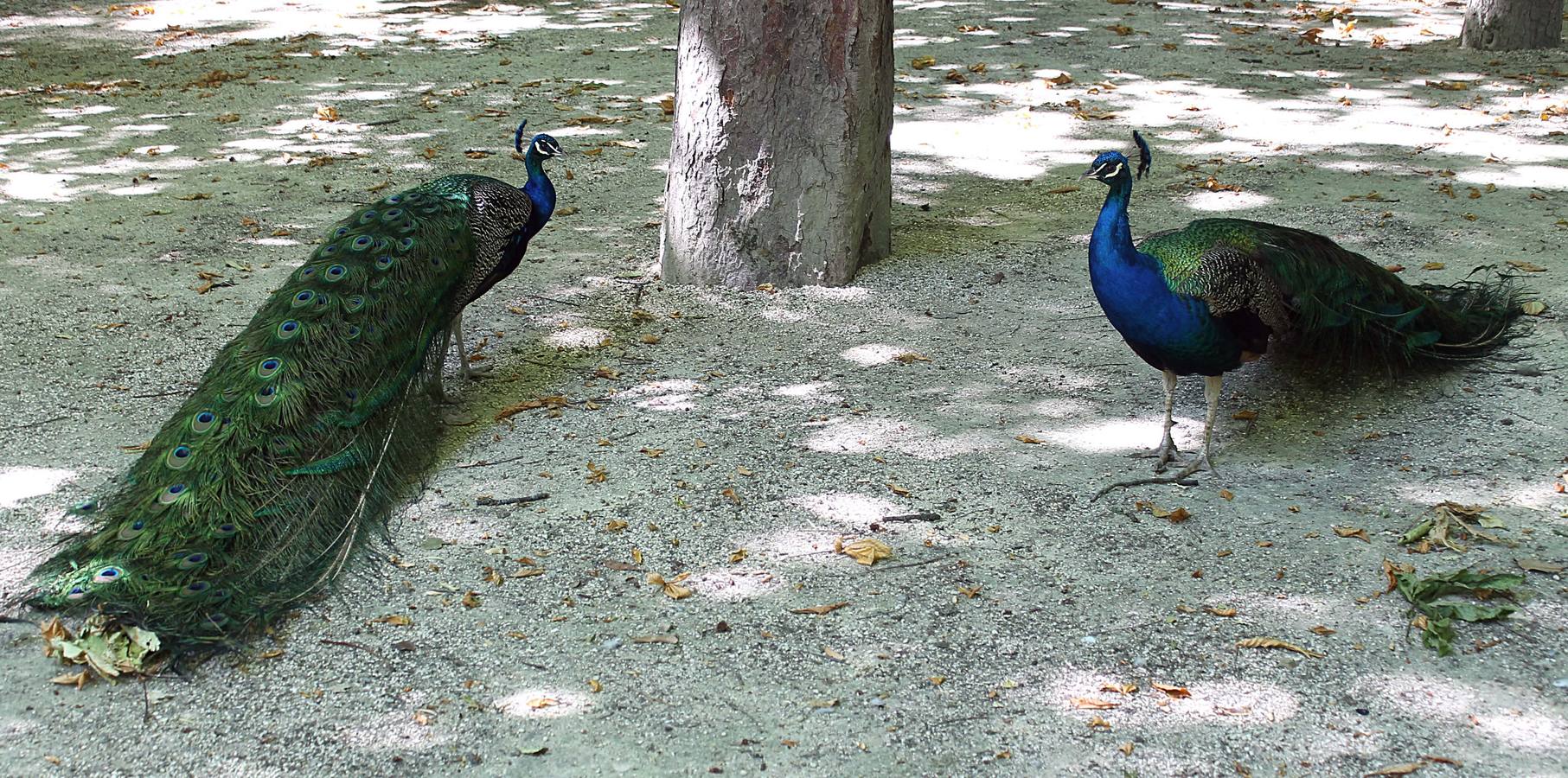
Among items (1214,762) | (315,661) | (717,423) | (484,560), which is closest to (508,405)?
(717,423)

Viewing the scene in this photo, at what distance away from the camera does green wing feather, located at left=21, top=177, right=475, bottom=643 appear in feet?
12.2

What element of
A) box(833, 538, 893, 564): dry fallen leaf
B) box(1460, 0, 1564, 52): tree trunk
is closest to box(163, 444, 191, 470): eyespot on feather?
box(833, 538, 893, 564): dry fallen leaf

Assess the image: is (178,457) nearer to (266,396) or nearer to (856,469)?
(266,396)

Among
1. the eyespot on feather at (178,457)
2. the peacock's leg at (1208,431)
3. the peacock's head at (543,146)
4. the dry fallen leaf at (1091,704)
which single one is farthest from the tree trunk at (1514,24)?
the eyespot on feather at (178,457)

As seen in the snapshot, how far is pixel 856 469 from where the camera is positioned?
4977 millimetres

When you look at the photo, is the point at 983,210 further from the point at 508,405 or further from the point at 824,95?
the point at 508,405

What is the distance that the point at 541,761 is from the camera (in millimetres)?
3371

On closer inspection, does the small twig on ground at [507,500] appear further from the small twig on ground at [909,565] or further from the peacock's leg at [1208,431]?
the peacock's leg at [1208,431]

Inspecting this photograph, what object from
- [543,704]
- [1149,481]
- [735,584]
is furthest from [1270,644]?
[543,704]

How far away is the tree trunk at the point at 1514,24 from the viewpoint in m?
10.8

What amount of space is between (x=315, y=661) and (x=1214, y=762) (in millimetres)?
2480

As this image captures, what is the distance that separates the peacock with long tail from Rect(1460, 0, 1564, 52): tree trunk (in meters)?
6.89

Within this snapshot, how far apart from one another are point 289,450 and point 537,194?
1.99m

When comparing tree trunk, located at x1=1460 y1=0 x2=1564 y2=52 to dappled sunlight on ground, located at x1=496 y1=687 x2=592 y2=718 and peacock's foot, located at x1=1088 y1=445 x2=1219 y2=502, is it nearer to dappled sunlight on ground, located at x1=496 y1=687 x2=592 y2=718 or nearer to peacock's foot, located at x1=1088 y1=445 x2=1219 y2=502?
peacock's foot, located at x1=1088 y1=445 x2=1219 y2=502
